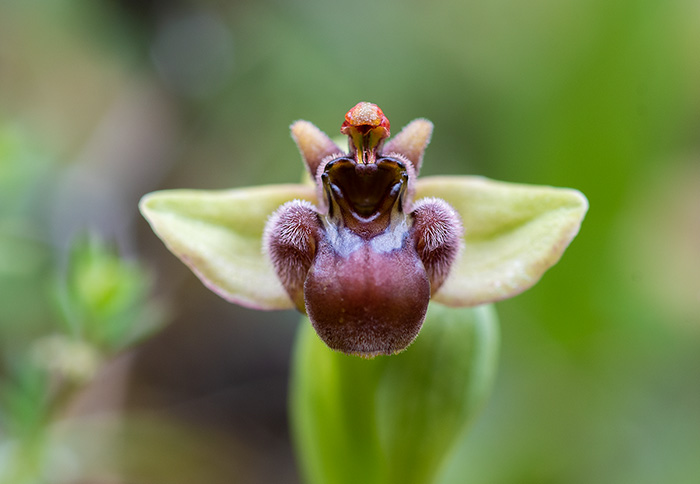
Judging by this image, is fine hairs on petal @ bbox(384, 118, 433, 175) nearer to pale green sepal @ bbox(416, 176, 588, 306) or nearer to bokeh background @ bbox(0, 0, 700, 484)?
pale green sepal @ bbox(416, 176, 588, 306)

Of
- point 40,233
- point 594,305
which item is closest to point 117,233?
point 40,233

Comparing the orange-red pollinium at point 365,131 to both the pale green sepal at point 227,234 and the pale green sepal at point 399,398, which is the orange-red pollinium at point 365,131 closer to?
the pale green sepal at point 227,234

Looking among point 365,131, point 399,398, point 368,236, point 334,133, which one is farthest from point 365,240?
point 334,133

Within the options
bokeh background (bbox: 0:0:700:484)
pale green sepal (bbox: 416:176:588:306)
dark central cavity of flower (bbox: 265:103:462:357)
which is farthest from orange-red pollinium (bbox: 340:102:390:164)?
bokeh background (bbox: 0:0:700:484)

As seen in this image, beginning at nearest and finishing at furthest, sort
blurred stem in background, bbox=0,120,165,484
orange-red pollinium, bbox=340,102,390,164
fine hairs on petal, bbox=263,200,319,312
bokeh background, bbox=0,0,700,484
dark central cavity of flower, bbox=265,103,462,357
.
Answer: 1. dark central cavity of flower, bbox=265,103,462,357
2. fine hairs on petal, bbox=263,200,319,312
3. orange-red pollinium, bbox=340,102,390,164
4. blurred stem in background, bbox=0,120,165,484
5. bokeh background, bbox=0,0,700,484

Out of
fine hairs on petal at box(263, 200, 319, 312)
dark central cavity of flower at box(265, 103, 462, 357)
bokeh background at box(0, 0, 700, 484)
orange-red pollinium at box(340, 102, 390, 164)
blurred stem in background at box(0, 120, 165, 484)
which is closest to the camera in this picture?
dark central cavity of flower at box(265, 103, 462, 357)

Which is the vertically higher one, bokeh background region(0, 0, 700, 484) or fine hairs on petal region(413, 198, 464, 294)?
bokeh background region(0, 0, 700, 484)

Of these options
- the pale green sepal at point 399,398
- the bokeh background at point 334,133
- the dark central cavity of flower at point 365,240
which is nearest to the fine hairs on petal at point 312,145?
the dark central cavity of flower at point 365,240

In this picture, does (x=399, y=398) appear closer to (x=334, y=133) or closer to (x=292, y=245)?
(x=292, y=245)
